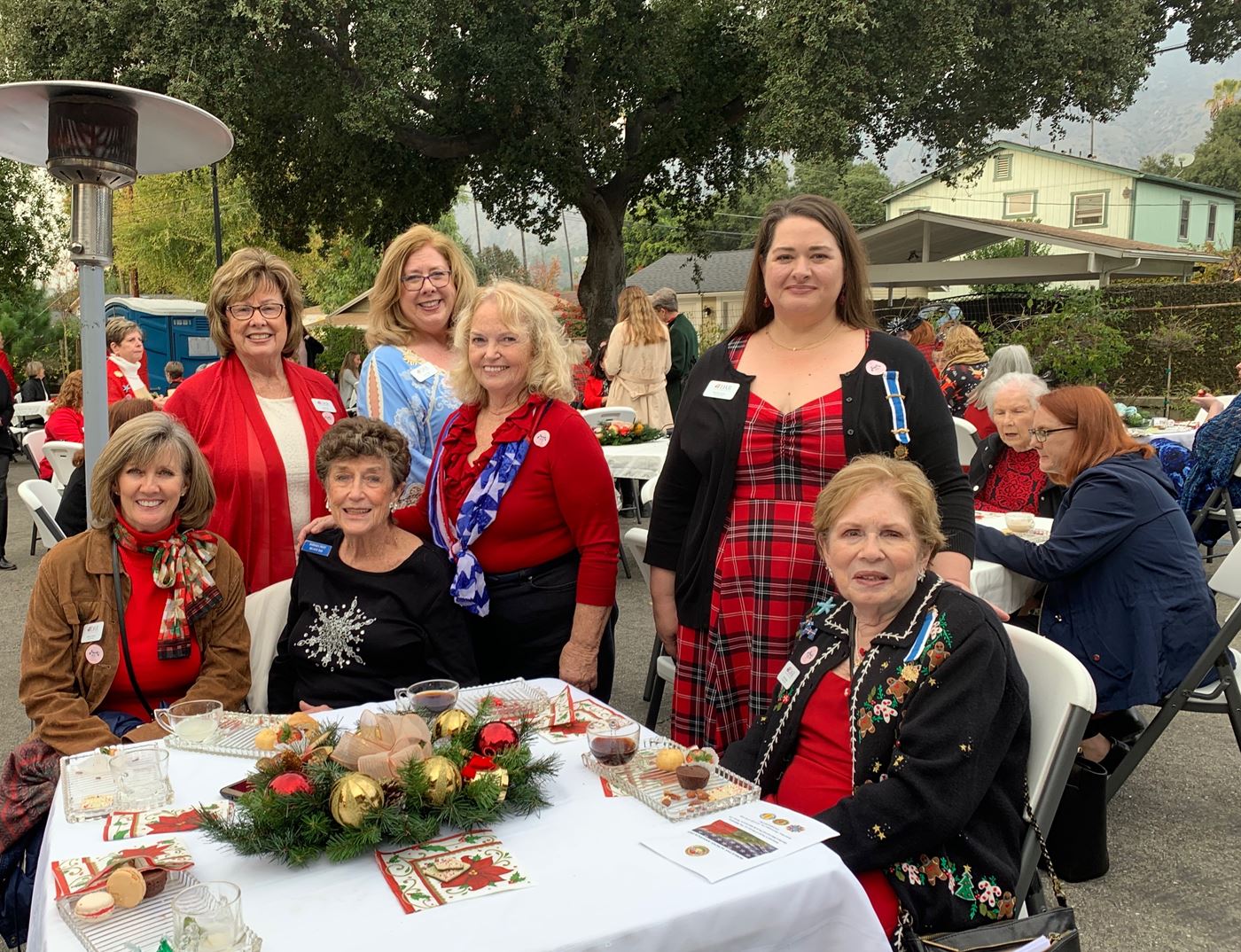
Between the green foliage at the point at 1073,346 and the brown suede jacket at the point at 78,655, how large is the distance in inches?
360

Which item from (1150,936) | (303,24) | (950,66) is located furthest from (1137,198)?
(1150,936)

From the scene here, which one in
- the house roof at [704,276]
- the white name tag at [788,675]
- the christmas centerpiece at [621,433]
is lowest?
the white name tag at [788,675]

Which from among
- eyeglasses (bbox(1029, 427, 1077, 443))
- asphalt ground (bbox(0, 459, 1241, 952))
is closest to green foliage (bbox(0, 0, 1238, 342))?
asphalt ground (bbox(0, 459, 1241, 952))

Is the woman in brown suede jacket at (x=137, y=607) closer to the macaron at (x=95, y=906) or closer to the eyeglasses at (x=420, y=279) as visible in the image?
the eyeglasses at (x=420, y=279)

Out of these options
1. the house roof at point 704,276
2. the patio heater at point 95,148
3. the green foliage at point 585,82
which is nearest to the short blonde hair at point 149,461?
the patio heater at point 95,148

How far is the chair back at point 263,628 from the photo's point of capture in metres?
2.96

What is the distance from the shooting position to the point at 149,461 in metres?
2.79

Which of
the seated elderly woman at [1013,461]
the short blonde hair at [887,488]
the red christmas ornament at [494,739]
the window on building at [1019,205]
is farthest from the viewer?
the window on building at [1019,205]

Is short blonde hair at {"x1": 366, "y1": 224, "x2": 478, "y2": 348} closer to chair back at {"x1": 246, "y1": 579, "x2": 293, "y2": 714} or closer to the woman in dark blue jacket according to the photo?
chair back at {"x1": 246, "y1": 579, "x2": 293, "y2": 714}

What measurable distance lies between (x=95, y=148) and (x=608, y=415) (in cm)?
529

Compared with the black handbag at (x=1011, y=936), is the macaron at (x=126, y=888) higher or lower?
higher

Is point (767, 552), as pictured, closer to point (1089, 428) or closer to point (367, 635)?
point (367, 635)

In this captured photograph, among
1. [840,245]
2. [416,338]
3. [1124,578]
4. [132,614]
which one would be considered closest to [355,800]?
[132,614]

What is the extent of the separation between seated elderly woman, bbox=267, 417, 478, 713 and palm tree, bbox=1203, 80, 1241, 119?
75862 millimetres
